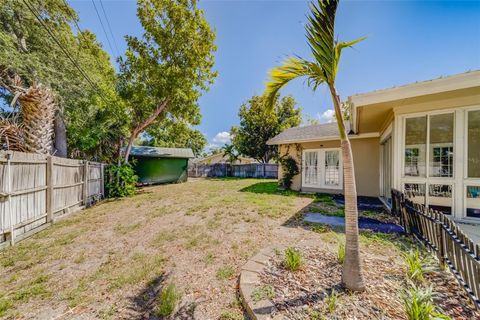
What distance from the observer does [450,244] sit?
239 centimetres

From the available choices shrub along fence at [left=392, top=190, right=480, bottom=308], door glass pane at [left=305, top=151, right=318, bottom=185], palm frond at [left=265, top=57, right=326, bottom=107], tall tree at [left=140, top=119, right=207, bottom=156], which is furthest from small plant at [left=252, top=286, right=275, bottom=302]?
tall tree at [left=140, top=119, right=207, bottom=156]

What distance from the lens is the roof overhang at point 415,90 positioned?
3682 mm

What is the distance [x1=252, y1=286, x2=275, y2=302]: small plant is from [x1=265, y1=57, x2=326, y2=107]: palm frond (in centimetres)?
247

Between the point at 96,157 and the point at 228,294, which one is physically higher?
the point at 96,157

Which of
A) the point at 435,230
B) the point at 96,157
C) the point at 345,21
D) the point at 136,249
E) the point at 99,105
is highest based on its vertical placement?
the point at 99,105

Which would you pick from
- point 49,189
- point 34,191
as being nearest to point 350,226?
point 34,191

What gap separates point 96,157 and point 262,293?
1460 cm

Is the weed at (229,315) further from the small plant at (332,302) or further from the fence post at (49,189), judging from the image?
the fence post at (49,189)

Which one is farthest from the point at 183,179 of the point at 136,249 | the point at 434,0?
the point at 434,0

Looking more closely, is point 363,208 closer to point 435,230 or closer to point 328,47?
point 435,230

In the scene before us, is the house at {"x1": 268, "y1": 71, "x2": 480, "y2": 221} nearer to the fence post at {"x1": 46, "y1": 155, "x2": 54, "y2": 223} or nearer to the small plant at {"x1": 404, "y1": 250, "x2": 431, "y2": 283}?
the small plant at {"x1": 404, "y1": 250, "x2": 431, "y2": 283}

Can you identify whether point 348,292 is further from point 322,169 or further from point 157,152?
point 157,152

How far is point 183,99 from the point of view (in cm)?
1084

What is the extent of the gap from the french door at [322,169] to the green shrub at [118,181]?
899 cm
